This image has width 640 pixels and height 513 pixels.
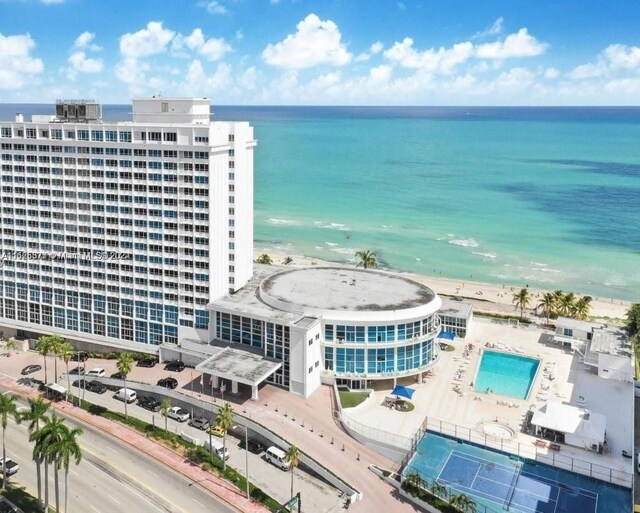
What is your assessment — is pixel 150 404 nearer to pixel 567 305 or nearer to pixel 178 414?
pixel 178 414

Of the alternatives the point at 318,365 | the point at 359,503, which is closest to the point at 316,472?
the point at 359,503

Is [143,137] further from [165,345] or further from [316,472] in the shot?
[316,472]

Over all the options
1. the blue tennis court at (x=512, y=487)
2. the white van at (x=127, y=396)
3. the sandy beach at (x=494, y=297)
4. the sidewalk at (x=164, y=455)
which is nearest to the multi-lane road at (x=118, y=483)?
the sidewalk at (x=164, y=455)

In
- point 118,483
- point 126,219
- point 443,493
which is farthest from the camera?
point 126,219

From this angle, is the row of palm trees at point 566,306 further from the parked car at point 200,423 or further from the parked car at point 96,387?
the parked car at point 96,387

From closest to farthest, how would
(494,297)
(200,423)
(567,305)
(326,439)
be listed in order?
1. (326,439)
2. (200,423)
3. (567,305)
4. (494,297)

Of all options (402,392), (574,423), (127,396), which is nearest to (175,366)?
(127,396)
